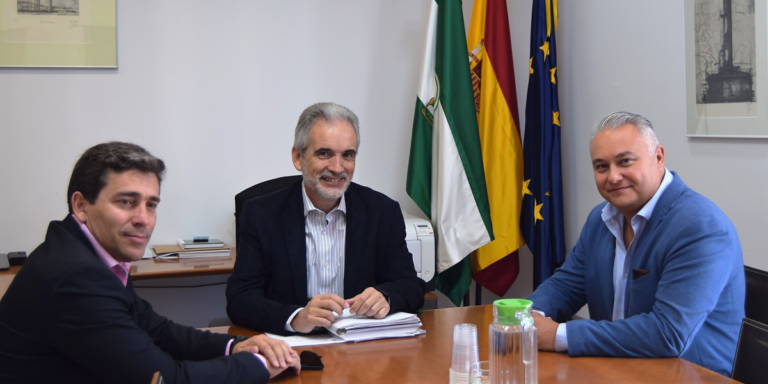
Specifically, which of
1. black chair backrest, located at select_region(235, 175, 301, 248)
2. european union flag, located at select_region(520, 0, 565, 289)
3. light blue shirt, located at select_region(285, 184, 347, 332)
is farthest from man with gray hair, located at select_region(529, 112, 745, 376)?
black chair backrest, located at select_region(235, 175, 301, 248)

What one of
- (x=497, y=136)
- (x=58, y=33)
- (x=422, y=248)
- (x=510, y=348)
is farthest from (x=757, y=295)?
(x=58, y=33)

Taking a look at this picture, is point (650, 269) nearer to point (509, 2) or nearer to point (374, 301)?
point (374, 301)

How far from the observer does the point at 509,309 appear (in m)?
1.19

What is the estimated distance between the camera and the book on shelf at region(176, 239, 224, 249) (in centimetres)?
320

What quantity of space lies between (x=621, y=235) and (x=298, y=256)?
1.02m

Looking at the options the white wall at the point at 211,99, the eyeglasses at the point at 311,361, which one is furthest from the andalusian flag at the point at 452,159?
the eyeglasses at the point at 311,361

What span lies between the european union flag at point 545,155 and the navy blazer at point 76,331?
2.16 meters

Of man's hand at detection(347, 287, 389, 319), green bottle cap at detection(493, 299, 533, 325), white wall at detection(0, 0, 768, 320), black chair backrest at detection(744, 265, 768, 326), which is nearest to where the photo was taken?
green bottle cap at detection(493, 299, 533, 325)

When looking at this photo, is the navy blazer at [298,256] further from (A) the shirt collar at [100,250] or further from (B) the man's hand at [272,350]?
(A) the shirt collar at [100,250]

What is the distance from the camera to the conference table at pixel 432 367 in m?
1.35

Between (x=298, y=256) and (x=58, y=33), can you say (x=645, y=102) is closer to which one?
(x=298, y=256)

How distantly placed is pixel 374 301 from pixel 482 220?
165 centimetres

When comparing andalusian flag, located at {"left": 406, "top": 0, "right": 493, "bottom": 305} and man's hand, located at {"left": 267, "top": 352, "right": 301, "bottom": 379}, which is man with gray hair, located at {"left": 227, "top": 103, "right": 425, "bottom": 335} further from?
andalusian flag, located at {"left": 406, "top": 0, "right": 493, "bottom": 305}

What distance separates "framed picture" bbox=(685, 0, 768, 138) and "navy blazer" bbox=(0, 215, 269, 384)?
6.63 feet
